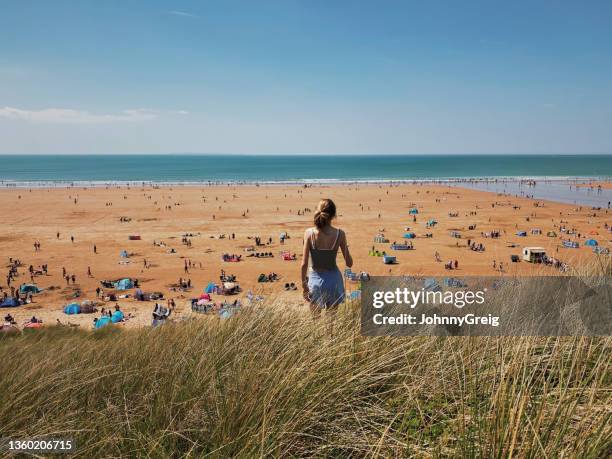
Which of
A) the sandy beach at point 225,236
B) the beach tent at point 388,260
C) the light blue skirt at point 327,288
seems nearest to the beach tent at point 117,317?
the sandy beach at point 225,236

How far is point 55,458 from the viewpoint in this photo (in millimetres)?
2188

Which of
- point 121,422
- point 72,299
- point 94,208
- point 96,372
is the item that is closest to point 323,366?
point 121,422

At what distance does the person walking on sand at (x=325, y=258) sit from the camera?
4.36 metres

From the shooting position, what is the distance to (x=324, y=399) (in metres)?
2.44

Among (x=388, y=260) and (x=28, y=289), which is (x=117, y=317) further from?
(x=388, y=260)

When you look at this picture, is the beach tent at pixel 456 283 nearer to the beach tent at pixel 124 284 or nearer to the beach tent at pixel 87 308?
the beach tent at pixel 87 308

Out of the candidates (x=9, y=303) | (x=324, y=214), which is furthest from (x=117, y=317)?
(x=324, y=214)

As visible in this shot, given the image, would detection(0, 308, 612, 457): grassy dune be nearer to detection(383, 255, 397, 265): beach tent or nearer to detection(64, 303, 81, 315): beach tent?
detection(64, 303, 81, 315): beach tent

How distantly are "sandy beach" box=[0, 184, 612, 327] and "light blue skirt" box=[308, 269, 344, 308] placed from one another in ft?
10.5

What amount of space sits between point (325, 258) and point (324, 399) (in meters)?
2.11

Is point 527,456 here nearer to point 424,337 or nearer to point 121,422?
point 424,337

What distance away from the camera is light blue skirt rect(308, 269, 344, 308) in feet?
14.4

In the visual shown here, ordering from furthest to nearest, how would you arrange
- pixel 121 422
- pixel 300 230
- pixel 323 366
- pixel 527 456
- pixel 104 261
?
pixel 300 230, pixel 104 261, pixel 323 366, pixel 121 422, pixel 527 456

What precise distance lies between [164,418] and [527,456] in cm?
209
